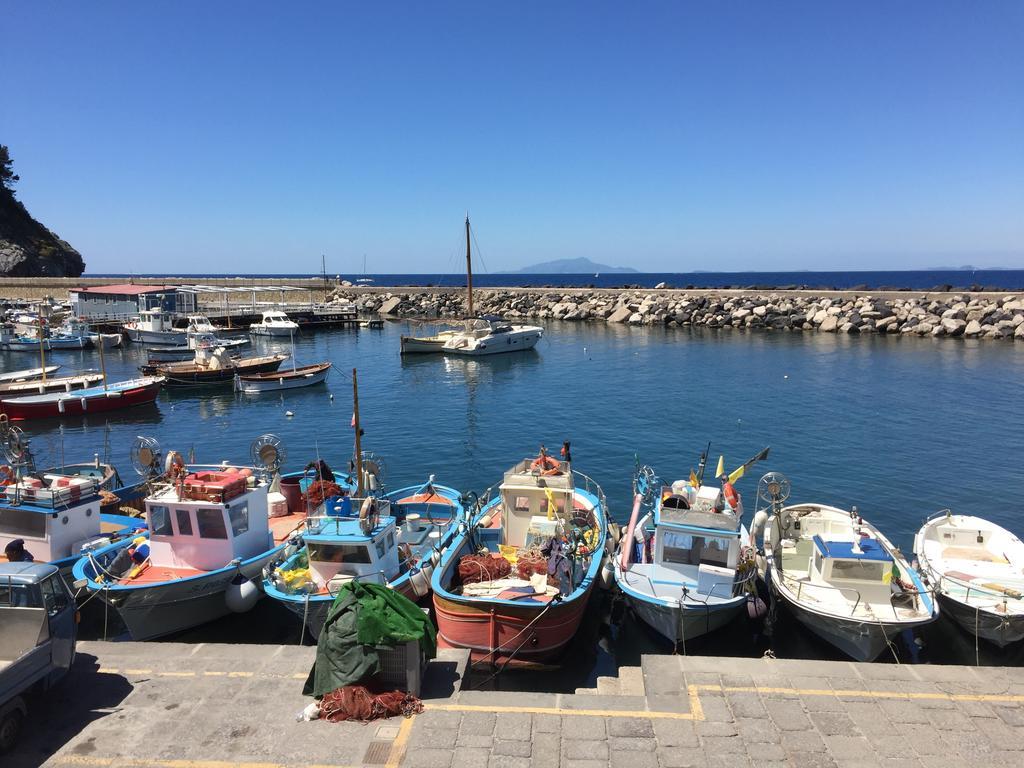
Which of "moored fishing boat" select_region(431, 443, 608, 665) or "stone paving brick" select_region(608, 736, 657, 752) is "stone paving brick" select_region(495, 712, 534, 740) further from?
"moored fishing boat" select_region(431, 443, 608, 665)

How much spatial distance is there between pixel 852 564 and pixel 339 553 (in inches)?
460

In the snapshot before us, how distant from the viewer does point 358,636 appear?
9.62m

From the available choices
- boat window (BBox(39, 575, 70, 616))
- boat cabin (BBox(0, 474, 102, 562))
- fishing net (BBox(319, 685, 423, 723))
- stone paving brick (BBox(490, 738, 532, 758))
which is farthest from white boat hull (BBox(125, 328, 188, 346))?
stone paving brick (BBox(490, 738, 532, 758))

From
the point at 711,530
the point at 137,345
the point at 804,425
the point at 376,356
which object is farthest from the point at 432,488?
the point at 137,345

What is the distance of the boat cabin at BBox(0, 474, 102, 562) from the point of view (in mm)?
15727

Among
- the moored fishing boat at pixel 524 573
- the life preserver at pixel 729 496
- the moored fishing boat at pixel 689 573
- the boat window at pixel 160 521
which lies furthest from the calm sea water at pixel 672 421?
the boat window at pixel 160 521

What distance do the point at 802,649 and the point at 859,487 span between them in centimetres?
1269

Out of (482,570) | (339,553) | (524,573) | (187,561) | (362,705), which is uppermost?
(339,553)

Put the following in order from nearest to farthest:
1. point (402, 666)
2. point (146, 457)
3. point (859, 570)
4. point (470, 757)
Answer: point (470, 757) → point (402, 666) → point (859, 570) → point (146, 457)

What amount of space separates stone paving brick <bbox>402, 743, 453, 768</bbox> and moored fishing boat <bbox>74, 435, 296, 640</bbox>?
27.0ft

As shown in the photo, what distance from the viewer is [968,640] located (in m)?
14.9

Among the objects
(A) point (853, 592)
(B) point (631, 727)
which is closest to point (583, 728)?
(B) point (631, 727)

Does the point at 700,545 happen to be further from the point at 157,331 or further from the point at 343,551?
the point at 157,331

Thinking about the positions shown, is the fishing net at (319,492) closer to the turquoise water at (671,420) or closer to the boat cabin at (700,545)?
the turquoise water at (671,420)
